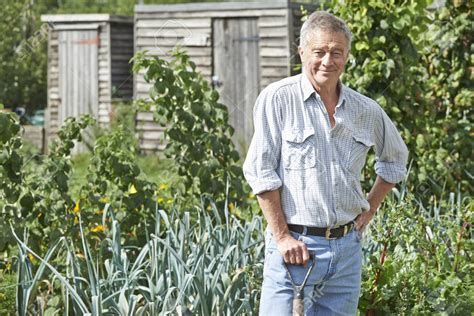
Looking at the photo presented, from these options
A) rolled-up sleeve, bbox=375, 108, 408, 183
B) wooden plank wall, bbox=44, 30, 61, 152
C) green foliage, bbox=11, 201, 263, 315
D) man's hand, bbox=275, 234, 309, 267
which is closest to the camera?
man's hand, bbox=275, 234, 309, 267

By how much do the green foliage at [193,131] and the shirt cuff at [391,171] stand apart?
183 cm

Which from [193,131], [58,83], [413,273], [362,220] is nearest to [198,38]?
[58,83]

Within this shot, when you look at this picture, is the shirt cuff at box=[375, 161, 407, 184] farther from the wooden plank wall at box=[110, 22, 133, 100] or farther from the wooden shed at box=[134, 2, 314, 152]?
the wooden plank wall at box=[110, 22, 133, 100]

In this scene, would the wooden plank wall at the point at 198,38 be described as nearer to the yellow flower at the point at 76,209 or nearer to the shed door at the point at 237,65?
the shed door at the point at 237,65

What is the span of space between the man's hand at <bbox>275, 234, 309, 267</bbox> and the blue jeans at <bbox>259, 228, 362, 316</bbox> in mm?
35

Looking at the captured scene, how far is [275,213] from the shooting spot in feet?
10.9

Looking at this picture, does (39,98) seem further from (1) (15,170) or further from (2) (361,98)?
(2) (361,98)

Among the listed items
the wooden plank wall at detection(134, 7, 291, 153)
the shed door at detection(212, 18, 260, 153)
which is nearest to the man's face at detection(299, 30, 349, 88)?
the wooden plank wall at detection(134, 7, 291, 153)

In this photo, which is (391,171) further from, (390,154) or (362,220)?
(362,220)

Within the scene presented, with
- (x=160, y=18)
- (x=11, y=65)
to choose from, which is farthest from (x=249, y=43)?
(x=11, y=65)

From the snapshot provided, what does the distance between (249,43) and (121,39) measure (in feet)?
10.6

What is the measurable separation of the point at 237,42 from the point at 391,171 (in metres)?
11.4

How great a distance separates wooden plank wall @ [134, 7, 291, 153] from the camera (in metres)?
14.4

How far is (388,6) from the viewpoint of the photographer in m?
5.89
